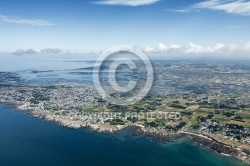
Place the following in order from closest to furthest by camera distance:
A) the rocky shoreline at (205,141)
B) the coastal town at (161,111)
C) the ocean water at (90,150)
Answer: the ocean water at (90,150) → the rocky shoreline at (205,141) → the coastal town at (161,111)

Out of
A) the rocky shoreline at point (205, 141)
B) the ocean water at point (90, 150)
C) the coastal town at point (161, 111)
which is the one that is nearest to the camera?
the ocean water at point (90, 150)

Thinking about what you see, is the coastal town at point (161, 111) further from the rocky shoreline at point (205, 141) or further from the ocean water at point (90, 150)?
the ocean water at point (90, 150)

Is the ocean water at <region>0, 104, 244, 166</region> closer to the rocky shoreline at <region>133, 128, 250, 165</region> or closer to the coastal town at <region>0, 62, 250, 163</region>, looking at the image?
the rocky shoreline at <region>133, 128, 250, 165</region>

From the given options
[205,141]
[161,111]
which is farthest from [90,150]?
[161,111]

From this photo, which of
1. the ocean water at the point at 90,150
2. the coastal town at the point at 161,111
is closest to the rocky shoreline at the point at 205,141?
the coastal town at the point at 161,111

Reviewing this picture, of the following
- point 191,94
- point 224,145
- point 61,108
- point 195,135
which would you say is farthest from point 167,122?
point 191,94

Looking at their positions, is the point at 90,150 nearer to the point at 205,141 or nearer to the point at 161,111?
the point at 205,141

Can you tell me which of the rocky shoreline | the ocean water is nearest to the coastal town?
the rocky shoreline
